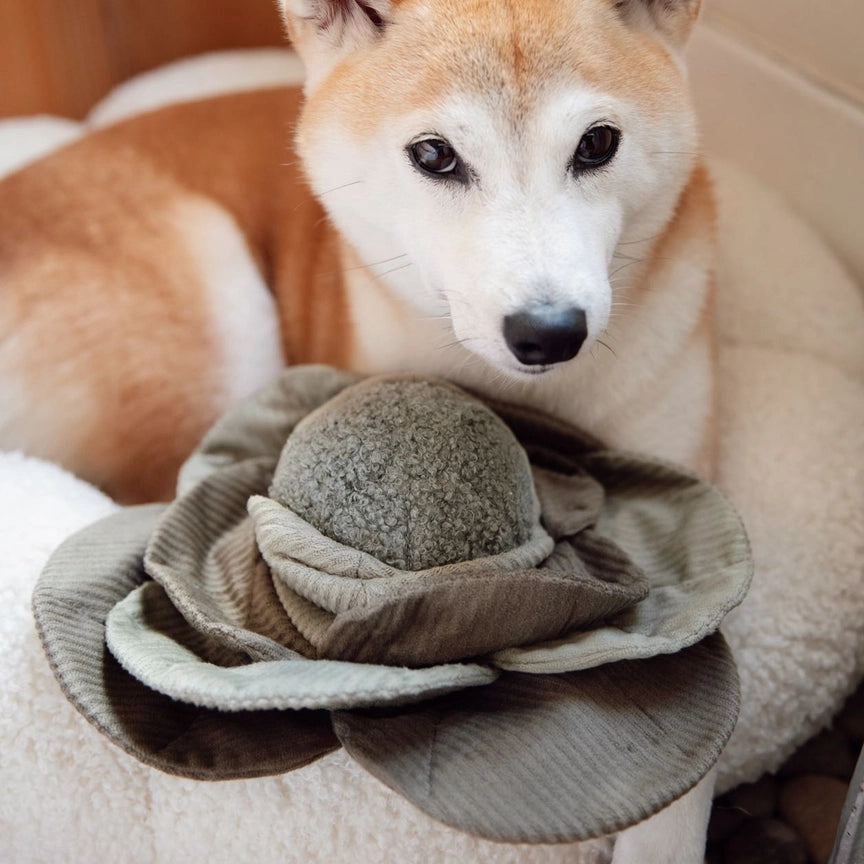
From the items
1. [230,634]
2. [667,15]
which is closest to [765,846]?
[230,634]

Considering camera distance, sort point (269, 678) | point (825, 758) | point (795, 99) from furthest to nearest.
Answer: point (795, 99), point (825, 758), point (269, 678)

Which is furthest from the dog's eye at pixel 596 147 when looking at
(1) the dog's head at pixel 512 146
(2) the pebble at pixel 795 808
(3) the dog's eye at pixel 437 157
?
(2) the pebble at pixel 795 808

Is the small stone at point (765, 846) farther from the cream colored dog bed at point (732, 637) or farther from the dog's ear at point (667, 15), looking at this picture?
the dog's ear at point (667, 15)

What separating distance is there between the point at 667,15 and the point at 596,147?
0.71 ft

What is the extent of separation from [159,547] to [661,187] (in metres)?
0.58

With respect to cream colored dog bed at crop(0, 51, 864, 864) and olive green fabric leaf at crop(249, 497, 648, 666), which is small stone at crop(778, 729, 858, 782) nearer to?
cream colored dog bed at crop(0, 51, 864, 864)

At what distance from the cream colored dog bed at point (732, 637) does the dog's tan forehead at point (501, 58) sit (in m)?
0.44

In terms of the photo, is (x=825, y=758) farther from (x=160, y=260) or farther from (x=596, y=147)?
(x=160, y=260)

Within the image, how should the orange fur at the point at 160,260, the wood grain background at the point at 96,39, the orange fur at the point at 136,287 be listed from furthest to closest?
the wood grain background at the point at 96,39 < the orange fur at the point at 136,287 < the orange fur at the point at 160,260

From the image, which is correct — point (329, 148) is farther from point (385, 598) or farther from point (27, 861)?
point (27, 861)

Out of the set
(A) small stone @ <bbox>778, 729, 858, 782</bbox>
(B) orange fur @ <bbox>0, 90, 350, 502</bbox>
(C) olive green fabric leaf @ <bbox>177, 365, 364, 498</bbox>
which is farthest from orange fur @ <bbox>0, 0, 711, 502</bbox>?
(A) small stone @ <bbox>778, 729, 858, 782</bbox>

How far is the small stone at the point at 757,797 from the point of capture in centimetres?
102

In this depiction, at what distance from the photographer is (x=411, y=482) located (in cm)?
83

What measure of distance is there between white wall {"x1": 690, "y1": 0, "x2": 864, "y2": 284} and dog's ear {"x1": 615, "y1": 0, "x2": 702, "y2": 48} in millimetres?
356
